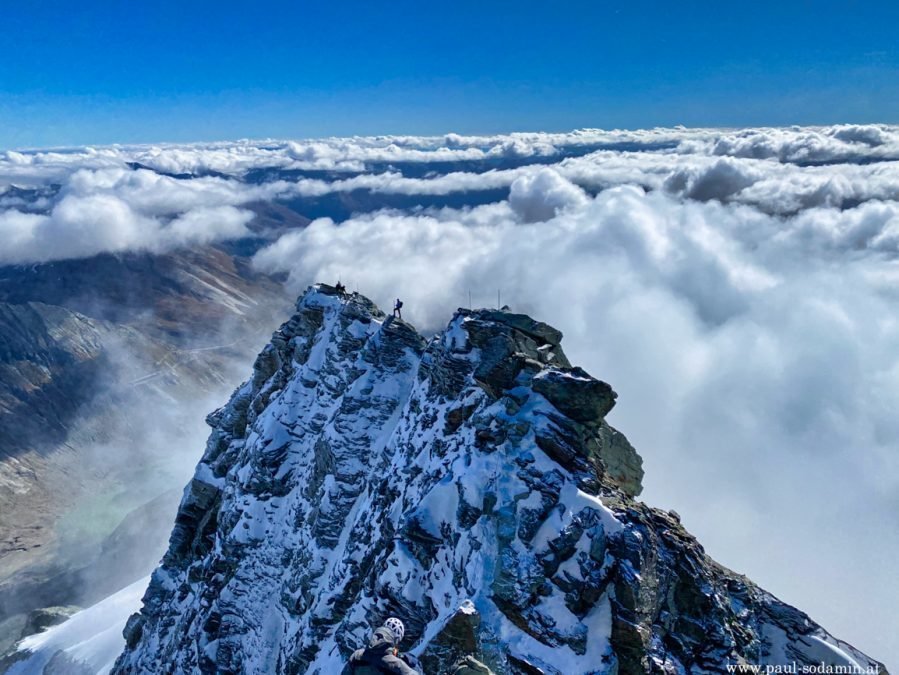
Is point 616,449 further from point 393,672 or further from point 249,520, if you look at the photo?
point 249,520

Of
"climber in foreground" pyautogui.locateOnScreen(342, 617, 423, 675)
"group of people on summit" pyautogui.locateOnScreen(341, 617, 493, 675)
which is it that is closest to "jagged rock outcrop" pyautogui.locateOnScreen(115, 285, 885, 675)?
"group of people on summit" pyautogui.locateOnScreen(341, 617, 493, 675)

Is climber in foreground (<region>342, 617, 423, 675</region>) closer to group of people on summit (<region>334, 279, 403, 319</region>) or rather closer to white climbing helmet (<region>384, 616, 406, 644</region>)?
white climbing helmet (<region>384, 616, 406, 644</region>)

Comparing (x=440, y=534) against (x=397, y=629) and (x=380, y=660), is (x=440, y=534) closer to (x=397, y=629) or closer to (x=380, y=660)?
(x=397, y=629)

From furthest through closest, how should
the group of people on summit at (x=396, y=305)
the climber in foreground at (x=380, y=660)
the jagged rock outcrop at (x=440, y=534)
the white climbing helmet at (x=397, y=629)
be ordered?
1. the group of people on summit at (x=396, y=305)
2. the jagged rock outcrop at (x=440, y=534)
3. the white climbing helmet at (x=397, y=629)
4. the climber in foreground at (x=380, y=660)

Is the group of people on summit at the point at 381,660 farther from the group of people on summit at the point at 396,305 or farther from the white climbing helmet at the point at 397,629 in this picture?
the group of people on summit at the point at 396,305

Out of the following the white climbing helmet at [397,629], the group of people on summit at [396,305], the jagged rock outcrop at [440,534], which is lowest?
the jagged rock outcrop at [440,534]

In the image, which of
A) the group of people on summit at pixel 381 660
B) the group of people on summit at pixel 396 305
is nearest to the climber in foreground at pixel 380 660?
the group of people on summit at pixel 381 660

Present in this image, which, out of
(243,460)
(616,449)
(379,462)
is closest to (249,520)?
(243,460)

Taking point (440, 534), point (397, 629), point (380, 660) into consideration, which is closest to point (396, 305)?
point (440, 534)
